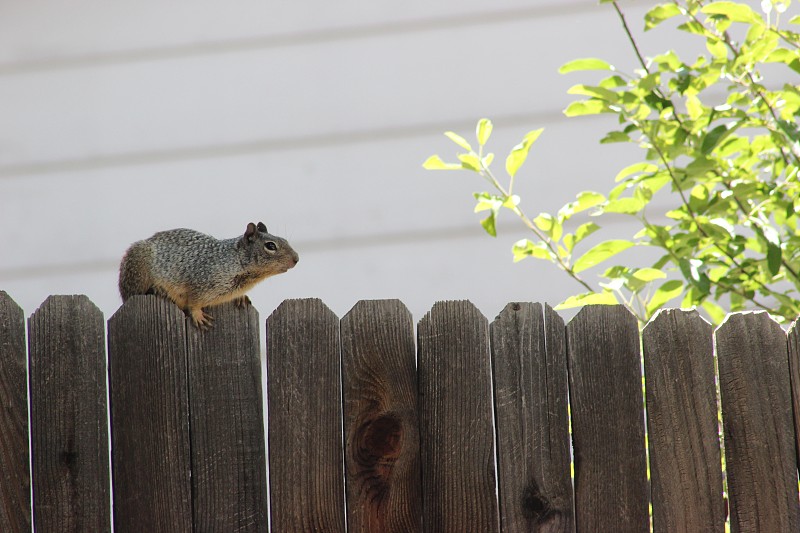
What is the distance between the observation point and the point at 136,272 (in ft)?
11.0

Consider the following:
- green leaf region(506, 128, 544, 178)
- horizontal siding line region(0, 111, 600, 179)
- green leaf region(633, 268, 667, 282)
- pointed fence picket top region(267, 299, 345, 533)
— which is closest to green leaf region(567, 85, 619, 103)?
green leaf region(506, 128, 544, 178)

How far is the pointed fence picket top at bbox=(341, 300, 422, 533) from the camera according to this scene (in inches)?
102

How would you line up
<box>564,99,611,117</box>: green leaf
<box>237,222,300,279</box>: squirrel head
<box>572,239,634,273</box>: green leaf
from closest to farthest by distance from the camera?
<box>572,239,634,273</box>: green leaf → <box>564,99,611,117</box>: green leaf → <box>237,222,300,279</box>: squirrel head

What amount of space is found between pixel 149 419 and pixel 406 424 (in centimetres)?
66

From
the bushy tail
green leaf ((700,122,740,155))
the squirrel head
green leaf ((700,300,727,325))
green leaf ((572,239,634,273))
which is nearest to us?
green leaf ((700,122,740,155))

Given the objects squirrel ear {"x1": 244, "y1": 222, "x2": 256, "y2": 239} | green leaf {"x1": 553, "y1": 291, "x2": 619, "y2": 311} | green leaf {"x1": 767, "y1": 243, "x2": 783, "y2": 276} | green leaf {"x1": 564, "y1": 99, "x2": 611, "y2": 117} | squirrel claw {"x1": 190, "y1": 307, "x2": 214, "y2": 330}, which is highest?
green leaf {"x1": 564, "y1": 99, "x2": 611, "y2": 117}

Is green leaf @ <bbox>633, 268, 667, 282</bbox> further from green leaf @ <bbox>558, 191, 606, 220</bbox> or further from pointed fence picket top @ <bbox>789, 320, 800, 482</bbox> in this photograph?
pointed fence picket top @ <bbox>789, 320, 800, 482</bbox>

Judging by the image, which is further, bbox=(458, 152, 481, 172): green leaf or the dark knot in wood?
bbox=(458, 152, 481, 172): green leaf

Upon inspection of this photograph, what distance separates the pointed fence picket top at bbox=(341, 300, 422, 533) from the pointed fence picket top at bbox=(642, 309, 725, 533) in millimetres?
611

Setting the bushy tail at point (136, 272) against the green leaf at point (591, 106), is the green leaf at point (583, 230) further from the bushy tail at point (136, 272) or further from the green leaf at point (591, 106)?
the bushy tail at point (136, 272)

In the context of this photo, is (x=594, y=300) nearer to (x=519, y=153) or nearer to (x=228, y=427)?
(x=519, y=153)

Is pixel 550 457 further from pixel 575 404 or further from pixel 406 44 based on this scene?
pixel 406 44

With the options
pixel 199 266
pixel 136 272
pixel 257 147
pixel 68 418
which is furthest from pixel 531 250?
pixel 257 147

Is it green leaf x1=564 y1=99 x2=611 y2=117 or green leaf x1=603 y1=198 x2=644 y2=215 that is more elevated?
green leaf x1=564 y1=99 x2=611 y2=117
